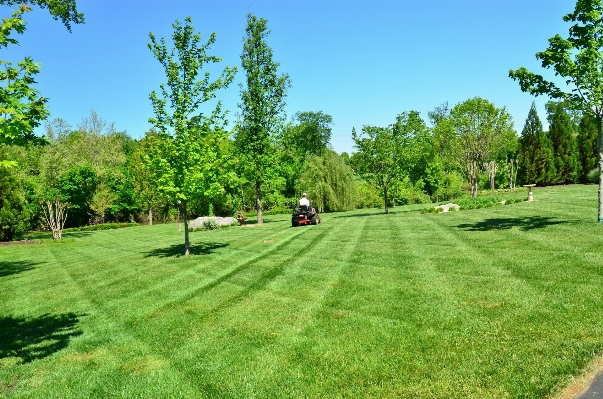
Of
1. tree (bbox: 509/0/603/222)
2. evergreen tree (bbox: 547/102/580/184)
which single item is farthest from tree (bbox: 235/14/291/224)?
evergreen tree (bbox: 547/102/580/184)

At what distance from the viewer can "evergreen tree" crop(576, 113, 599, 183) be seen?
1535 inches

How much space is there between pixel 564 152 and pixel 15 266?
45.9m

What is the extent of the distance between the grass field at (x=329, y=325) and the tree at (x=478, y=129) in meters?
21.2

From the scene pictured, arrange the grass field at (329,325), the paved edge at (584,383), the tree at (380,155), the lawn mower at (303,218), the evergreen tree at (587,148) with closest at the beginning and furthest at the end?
the paved edge at (584,383), the grass field at (329,325), the lawn mower at (303,218), the tree at (380,155), the evergreen tree at (587,148)

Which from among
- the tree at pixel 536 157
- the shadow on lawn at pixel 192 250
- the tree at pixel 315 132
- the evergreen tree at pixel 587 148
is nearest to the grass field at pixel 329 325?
the shadow on lawn at pixel 192 250

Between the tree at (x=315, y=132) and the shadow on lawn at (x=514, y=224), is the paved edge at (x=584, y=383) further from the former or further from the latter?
the tree at (x=315, y=132)

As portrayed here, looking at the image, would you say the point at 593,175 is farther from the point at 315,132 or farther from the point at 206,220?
the point at 315,132

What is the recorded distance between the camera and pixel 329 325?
587 cm

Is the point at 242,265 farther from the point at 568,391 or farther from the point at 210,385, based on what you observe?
the point at 568,391

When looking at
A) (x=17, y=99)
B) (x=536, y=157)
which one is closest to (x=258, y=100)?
(x=17, y=99)

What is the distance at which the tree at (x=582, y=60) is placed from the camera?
36.4 ft

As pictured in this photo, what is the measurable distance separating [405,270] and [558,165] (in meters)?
39.0

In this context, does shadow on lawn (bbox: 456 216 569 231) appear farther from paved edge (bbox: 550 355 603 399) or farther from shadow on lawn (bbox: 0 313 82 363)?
shadow on lawn (bbox: 0 313 82 363)

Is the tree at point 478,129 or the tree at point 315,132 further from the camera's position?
the tree at point 315,132
